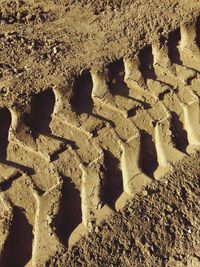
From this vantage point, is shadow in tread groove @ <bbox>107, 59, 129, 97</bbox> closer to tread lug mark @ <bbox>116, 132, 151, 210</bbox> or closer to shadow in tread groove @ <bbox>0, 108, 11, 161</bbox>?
tread lug mark @ <bbox>116, 132, 151, 210</bbox>

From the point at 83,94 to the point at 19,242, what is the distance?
1.64 metres

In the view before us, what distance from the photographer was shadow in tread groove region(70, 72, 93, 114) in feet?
16.1

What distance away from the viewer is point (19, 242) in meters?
4.13

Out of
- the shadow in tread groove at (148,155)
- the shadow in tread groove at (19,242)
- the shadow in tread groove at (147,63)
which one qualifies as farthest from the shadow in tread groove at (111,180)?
the shadow in tread groove at (147,63)

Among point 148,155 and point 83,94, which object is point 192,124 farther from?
point 83,94

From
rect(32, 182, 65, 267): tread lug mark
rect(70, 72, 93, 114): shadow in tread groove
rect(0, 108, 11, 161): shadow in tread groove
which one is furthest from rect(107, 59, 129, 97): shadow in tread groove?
rect(32, 182, 65, 267): tread lug mark

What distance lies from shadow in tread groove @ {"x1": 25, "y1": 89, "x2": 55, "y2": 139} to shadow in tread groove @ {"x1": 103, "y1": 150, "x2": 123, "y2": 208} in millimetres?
624

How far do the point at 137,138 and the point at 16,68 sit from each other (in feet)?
4.61

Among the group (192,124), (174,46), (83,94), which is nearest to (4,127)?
(83,94)

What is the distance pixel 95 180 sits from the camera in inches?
176

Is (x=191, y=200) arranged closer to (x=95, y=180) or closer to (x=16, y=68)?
(x=95, y=180)

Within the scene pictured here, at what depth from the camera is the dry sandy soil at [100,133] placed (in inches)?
166

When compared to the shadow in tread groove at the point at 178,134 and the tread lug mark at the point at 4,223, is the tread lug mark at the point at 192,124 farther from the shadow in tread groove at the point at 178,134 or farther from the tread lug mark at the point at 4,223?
the tread lug mark at the point at 4,223

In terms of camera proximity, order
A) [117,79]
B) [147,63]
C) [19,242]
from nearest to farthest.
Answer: [19,242], [117,79], [147,63]
